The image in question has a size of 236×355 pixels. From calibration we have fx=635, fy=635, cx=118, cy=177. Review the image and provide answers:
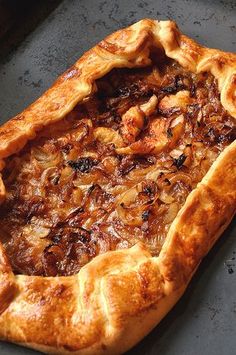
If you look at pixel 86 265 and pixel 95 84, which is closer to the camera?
pixel 86 265

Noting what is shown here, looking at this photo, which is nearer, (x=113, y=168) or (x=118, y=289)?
(x=118, y=289)

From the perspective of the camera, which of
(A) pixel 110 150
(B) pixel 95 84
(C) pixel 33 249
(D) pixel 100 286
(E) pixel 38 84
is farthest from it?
(E) pixel 38 84

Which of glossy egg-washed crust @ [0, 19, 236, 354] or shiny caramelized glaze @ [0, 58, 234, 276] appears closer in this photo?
glossy egg-washed crust @ [0, 19, 236, 354]

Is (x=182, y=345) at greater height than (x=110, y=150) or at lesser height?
lesser

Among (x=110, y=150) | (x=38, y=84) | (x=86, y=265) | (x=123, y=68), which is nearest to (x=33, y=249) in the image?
(x=86, y=265)

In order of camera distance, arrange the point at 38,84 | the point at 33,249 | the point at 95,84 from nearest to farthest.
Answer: the point at 33,249 < the point at 95,84 < the point at 38,84

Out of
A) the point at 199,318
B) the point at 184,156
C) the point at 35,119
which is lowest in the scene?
the point at 199,318

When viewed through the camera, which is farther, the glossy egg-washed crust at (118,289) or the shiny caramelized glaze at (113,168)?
the shiny caramelized glaze at (113,168)

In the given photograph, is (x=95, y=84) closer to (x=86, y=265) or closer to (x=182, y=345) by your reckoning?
(x=86, y=265)
